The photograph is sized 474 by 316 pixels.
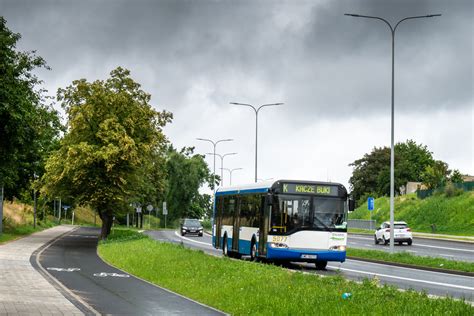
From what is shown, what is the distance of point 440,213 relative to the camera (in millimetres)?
71688

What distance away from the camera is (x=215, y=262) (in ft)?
78.4

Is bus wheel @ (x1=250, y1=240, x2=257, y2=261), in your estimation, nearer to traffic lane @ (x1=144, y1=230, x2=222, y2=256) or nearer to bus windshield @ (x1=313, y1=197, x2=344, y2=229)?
bus windshield @ (x1=313, y1=197, x2=344, y2=229)

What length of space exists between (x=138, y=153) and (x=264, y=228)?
79.7ft

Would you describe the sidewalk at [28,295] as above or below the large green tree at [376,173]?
below

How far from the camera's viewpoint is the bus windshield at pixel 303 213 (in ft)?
90.6

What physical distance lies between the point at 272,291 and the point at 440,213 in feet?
191

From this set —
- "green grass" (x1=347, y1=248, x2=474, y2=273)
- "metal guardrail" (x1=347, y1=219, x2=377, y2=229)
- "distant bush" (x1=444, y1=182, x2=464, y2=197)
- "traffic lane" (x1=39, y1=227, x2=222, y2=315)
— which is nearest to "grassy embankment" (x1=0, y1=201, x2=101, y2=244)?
"traffic lane" (x1=39, y1=227, x2=222, y2=315)

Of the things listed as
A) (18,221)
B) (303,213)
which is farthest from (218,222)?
(18,221)

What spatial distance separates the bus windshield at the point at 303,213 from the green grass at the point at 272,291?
3.00 m

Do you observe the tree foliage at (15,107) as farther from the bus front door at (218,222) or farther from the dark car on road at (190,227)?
the dark car on road at (190,227)

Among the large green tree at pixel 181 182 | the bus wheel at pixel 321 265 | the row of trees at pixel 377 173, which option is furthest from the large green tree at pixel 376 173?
the bus wheel at pixel 321 265

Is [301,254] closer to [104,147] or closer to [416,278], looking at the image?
[416,278]

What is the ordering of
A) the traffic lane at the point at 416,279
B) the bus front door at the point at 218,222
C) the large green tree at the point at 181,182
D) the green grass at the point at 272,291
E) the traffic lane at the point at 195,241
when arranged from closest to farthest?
1. the green grass at the point at 272,291
2. the traffic lane at the point at 416,279
3. the bus front door at the point at 218,222
4. the traffic lane at the point at 195,241
5. the large green tree at the point at 181,182

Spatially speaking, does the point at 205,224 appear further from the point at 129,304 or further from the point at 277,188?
the point at 129,304
